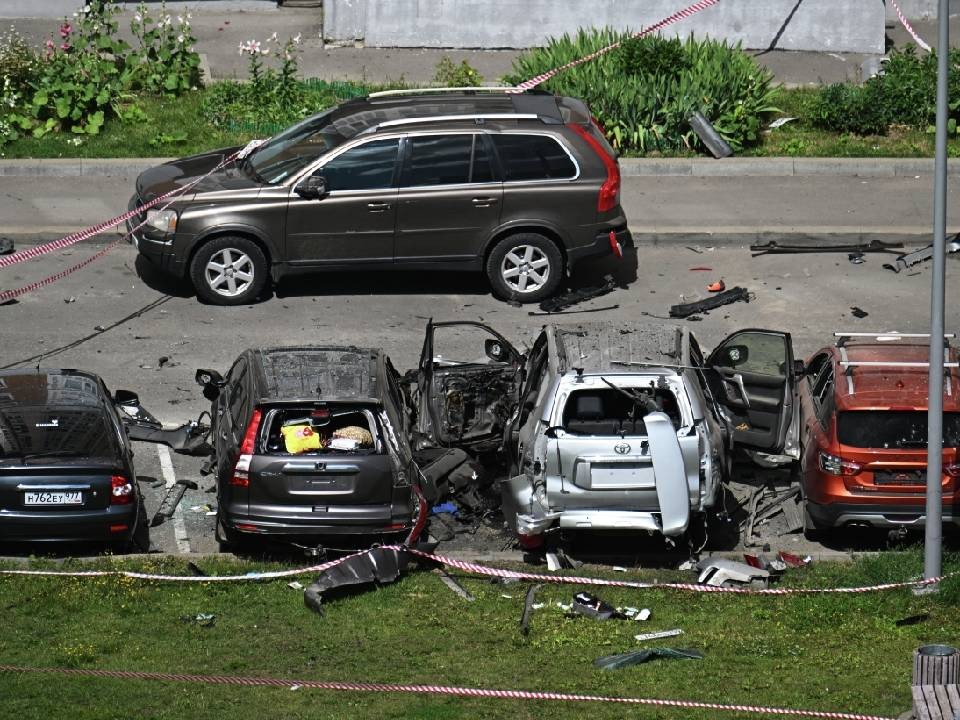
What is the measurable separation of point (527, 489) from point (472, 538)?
1.08 meters

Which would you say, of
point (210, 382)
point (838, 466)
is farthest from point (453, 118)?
point (838, 466)

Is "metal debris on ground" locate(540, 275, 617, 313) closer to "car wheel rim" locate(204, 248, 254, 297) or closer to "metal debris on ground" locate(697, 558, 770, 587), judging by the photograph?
"car wheel rim" locate(204, 248, 254, 297)

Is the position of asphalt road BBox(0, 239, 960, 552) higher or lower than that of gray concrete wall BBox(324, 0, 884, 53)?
lower

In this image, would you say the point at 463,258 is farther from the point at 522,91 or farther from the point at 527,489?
the point at 527,489

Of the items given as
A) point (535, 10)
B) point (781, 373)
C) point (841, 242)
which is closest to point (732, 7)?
point (535, 10)

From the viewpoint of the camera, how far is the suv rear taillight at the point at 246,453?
12.3 m

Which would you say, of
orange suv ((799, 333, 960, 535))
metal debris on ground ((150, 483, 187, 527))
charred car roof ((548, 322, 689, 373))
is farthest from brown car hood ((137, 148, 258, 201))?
orange suv ((799, 333, 960, 535))

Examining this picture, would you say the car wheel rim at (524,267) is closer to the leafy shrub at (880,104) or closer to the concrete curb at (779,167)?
the concrete curb at (779,167)

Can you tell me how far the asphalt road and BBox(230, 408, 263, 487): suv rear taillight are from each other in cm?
319

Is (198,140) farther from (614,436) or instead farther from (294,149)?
(614,436)

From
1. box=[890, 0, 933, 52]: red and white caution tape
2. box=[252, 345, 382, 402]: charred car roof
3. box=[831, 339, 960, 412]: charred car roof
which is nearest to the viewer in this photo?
box=[252, 345, 382, 402]: charred car roof

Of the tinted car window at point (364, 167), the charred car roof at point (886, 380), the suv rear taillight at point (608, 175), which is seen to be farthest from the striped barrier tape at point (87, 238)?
the charred car roof at point (886, 380)

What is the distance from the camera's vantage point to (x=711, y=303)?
60.7 feet

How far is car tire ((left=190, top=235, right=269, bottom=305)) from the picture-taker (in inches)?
703
